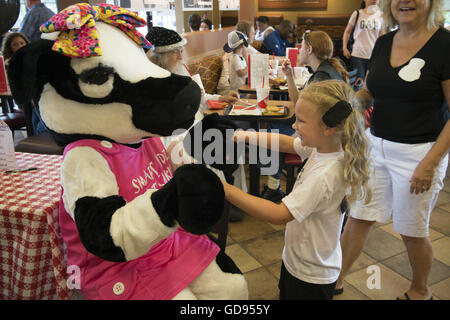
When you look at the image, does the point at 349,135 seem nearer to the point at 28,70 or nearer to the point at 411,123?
the point at 411,123

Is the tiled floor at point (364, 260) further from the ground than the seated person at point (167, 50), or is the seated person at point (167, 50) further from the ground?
the seated person at point (167, 50)

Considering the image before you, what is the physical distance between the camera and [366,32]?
4883mm

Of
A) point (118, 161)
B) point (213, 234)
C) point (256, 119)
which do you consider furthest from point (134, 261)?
point (256, 119)

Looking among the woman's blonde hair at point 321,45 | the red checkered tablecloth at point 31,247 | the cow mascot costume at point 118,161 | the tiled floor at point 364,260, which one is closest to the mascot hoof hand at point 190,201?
the cow mascot costume at point 118,161

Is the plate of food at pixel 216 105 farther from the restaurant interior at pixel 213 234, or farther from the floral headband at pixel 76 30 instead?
the floral headband at pixel 76 30

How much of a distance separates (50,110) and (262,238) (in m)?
1.86

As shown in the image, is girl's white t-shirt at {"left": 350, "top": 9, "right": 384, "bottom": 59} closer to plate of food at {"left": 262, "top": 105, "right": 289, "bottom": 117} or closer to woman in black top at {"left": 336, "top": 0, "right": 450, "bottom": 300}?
plate of food at {"left": 262, "top": 105, "right": 289, "bottom": 117}

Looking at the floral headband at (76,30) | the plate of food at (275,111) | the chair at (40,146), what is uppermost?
the floral headband at (76,30)

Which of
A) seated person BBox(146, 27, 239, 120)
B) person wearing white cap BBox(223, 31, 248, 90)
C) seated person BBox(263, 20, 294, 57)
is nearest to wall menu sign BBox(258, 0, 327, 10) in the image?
seated person BBox(263, 20, 294, 57)

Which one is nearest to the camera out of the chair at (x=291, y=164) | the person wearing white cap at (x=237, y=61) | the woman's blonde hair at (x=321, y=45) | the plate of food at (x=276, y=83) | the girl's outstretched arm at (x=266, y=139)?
the girl's outstretched arm at (x=266, y=139)

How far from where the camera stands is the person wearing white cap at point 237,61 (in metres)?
4.05

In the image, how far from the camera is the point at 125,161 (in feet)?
3.62

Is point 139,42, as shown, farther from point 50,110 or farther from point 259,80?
point 259,80
